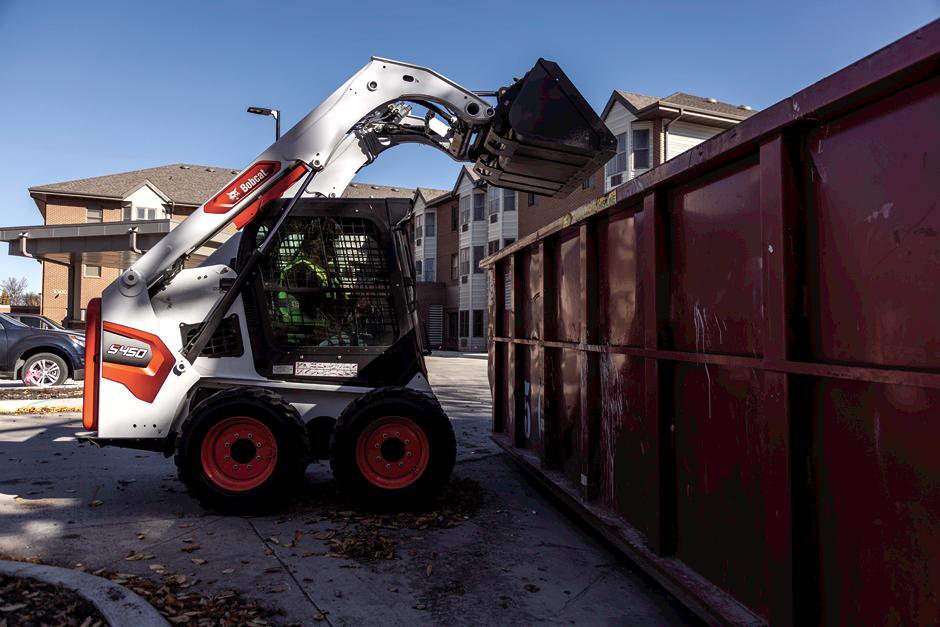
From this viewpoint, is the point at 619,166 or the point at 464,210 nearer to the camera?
the point at 619,166

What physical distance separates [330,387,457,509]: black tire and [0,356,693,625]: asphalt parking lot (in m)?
0.19

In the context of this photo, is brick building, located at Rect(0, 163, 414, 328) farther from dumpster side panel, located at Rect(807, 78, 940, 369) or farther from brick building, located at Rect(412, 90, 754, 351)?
dumpster side panel, located at Rect(807, 78, 940, 369)

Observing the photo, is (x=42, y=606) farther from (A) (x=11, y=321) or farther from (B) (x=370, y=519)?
(A) (x=11, y=321)

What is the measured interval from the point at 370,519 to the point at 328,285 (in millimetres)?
1936

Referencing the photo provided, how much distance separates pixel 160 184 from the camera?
43.6m

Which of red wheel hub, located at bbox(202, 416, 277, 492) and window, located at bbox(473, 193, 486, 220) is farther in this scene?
window, located at bbox(473, 193, 486, 220)

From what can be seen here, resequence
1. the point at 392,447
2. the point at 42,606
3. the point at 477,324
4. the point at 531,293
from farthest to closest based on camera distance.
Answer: the point at 477,324 → the point at 531,293 → the point at 392,447 → the point at 42,606

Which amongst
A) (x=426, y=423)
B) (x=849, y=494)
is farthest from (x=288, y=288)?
(x=849, y=494)

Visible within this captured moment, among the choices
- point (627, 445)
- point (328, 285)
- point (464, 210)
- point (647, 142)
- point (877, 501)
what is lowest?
→ point (627, 445)

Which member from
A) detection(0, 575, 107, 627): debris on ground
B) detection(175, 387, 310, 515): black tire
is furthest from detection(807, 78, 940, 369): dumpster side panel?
detection(175, 387, 310, 515): black tire

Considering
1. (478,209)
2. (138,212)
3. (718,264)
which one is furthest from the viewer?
(138,212)

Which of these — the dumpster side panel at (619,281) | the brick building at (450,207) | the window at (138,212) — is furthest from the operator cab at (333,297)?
the window at (138,212)

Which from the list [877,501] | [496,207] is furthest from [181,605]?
[496,207]

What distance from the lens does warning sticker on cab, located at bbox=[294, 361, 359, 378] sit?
17.5ft
